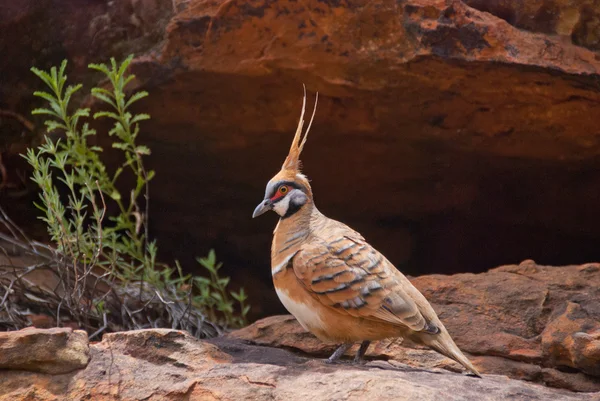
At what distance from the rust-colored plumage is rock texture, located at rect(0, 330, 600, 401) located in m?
0.18

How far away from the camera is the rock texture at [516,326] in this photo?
3436 mm

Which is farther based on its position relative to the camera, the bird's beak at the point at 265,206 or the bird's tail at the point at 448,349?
the bird's beak at the point at 265,206

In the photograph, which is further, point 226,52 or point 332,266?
point 226,52

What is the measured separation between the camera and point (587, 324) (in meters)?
3.55

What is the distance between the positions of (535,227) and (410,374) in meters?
2.83

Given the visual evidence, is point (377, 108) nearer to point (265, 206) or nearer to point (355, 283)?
point (265, 206)

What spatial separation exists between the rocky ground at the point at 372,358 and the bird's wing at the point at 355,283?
0.25m

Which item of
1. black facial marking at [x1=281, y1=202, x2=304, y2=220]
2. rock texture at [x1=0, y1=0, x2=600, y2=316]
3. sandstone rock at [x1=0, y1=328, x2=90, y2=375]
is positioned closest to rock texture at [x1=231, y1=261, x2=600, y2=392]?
black facial marking at [x1=281, y1=202, x2=304, y2=220]

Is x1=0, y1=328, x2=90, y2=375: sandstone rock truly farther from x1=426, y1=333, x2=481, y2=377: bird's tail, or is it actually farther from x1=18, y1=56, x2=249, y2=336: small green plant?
x1=426, y1=333, x2=481, y2=377: bird's tail

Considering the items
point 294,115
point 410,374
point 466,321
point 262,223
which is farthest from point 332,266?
point 262,223

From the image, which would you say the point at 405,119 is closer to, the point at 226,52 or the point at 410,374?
the point at 226,52

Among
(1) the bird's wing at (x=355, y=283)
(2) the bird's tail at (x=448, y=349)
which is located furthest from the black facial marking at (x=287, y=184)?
(2) the bird's tail at (x=448, y=349)

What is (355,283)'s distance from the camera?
10.8 feet

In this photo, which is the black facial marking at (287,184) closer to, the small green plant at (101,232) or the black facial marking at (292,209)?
the black facial marking at (292,209)
